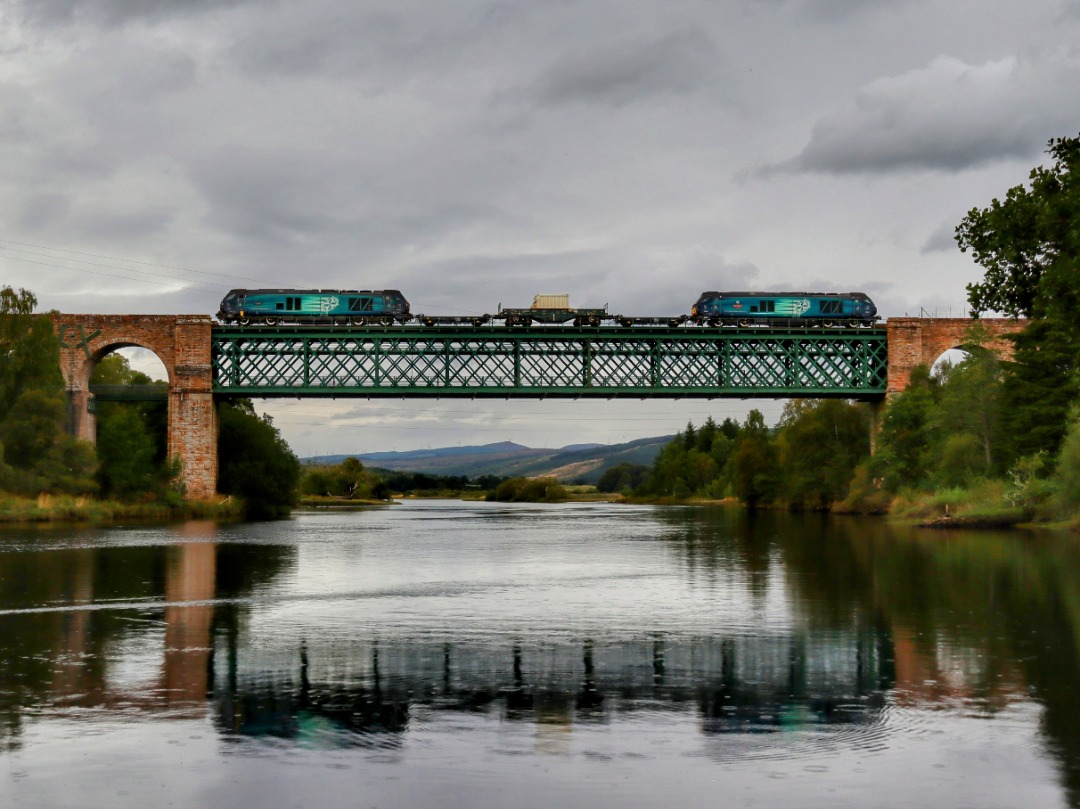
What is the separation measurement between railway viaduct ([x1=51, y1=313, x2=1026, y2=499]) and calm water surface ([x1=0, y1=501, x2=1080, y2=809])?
60.2m

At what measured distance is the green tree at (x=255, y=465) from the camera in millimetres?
90875

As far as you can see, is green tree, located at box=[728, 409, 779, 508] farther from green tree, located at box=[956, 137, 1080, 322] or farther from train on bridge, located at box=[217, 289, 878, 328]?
green tree, located at box=[956, 137, 1080, 322]

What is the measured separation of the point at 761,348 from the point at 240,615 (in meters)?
75.9

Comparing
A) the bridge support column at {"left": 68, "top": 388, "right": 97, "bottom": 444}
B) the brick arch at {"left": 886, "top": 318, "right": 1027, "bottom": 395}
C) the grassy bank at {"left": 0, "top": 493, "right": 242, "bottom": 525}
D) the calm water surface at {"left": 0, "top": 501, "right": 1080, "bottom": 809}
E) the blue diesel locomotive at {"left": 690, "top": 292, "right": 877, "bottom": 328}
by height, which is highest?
the blue diesel locomotive at {"left": 690, "top": 292, "right": 877, "bottom": 328}

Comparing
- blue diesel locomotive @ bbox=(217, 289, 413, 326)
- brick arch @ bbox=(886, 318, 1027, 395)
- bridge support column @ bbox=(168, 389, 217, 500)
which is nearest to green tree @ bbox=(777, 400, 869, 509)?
brick arch @ bbox=(886, 318, 1027, 395)

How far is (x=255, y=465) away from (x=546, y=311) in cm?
2485

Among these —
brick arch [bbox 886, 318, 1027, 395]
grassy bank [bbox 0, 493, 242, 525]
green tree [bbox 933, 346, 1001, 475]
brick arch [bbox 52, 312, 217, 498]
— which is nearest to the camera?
grassy bank [bbox 0, 493, 242, 525]

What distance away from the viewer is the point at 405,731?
1084cm

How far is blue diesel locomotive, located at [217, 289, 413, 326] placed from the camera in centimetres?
8956

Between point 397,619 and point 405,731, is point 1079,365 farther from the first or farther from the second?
point 405,731

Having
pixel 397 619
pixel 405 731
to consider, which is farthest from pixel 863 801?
pixel 397 619

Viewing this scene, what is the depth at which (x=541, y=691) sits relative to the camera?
12.9 meters

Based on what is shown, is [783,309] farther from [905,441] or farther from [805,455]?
[905,441]

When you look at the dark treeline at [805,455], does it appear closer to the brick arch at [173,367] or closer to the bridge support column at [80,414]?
the brick arch at [173,367]
